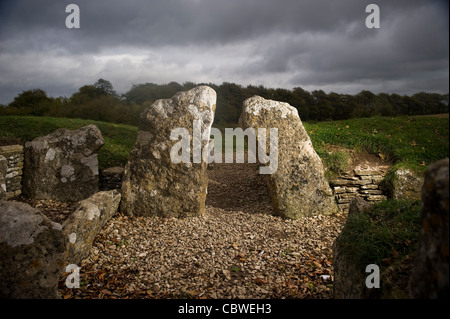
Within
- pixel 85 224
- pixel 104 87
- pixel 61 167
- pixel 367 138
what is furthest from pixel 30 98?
pixel 367 138

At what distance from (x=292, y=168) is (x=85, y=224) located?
4.91 meters

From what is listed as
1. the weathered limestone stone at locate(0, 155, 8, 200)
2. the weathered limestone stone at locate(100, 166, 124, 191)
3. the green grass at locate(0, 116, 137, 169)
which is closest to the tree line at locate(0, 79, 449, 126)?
the green grass at locate(0, 116, 137, 169)

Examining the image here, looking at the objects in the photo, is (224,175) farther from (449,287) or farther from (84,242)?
(449,287)

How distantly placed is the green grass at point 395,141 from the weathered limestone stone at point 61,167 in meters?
6.61

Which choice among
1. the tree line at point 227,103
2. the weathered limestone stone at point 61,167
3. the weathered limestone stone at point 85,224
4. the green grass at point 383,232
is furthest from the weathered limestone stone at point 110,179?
the tree line at point 227,103

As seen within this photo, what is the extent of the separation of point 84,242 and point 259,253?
347 cm

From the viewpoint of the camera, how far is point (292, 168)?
7.41 m

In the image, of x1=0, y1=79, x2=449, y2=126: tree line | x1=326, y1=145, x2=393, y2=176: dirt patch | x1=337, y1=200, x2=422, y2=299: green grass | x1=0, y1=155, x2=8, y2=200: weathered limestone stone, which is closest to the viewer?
x1=337, y1=200, x2=422, y2=299: green grass

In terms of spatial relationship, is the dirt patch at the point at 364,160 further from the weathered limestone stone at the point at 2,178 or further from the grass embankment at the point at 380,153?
the weathered limestone stone at the point at 2,178

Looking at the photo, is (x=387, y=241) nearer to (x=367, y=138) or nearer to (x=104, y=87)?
(x=367, y=138)

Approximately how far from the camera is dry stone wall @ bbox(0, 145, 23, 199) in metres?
8.04

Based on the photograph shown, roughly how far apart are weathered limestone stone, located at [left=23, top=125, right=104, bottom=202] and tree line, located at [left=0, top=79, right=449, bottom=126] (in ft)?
35.4

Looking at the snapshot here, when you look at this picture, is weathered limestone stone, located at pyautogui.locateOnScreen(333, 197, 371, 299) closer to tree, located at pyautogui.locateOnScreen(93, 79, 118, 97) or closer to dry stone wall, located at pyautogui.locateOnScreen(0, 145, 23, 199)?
dry stone wall, located at pyautogui.locateOnScreen(0, 145, 23, 199)

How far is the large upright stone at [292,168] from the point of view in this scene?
735 centimetres
